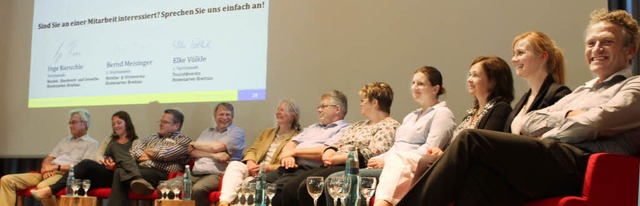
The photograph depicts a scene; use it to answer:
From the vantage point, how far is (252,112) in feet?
19.5

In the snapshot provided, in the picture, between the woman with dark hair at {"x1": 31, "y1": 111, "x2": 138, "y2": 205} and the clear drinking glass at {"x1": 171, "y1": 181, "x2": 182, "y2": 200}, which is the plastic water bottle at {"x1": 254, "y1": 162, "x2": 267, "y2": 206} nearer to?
the clear drinking glass at {"x1": 171, "y1": 181, "x2": 182, "y2": 200}

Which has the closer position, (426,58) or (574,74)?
(574,74)

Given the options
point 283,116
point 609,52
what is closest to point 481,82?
point 609,52

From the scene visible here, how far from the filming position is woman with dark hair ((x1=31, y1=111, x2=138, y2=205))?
5.69 meters

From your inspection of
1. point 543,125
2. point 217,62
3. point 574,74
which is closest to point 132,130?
point 217,62

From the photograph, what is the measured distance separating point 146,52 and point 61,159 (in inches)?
44.8

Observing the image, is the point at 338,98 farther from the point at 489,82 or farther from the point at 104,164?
the point at 104,164

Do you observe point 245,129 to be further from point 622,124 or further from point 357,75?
point 622,124

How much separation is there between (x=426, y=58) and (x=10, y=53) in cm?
417

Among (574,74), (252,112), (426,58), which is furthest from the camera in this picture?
(252,112)

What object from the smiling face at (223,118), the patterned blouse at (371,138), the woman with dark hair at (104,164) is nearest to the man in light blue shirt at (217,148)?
the smiling face at (223,118)
